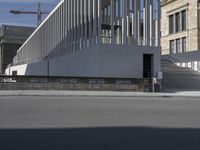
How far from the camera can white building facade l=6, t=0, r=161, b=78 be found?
38.4 meters

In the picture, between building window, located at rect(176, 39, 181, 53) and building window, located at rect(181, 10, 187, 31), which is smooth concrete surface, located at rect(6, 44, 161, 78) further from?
building window, located at rect(176, 39, 181, 53)

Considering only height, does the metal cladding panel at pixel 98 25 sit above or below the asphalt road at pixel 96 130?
above

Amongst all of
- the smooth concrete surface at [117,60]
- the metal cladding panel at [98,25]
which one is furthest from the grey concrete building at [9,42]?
the smooth concrete surface at [117,60]

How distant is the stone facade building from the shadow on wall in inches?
1980

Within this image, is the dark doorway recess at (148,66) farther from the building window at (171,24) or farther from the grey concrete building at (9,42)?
the grey concrete building at (9,42)

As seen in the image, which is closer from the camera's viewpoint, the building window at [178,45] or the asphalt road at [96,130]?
the asphalt road at [96,130]

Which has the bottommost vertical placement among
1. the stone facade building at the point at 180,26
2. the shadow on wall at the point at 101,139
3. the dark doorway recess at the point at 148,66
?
the shadow on wall at the point at 101,139

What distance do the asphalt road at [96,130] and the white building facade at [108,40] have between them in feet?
68.0

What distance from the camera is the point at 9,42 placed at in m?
137

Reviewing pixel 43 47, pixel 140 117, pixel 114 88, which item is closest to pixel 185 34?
pixel 43 47

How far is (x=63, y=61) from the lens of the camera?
5300 cm

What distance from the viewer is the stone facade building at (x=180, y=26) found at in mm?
67562

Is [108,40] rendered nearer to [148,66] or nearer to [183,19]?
[148,66]

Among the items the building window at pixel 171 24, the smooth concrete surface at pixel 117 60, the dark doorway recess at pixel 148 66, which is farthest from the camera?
the building window at pixel 171 24
